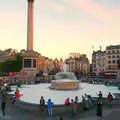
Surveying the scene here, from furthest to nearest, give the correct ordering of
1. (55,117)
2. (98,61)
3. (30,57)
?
(98,61)
(30,57)
(55,117)

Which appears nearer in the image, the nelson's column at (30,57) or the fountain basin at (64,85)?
the fountain basin at (64,85)

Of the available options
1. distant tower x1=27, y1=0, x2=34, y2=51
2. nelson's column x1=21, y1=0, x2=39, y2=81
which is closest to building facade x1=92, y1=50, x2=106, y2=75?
distant tower x1=27, y1=0, x2=34, y2=51

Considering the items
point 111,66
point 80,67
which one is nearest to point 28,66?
point 111,66

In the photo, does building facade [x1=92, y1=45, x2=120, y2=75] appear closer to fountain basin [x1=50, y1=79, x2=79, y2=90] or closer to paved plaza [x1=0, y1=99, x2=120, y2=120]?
fountain basin [x1=50, y1=79, x2=79, y2=90]

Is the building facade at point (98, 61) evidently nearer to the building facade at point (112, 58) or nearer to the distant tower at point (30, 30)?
the building facade at point (112, 58)

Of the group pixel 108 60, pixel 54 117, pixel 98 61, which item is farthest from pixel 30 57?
pixel 98 61

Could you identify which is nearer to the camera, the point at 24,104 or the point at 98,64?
the point at 24,104

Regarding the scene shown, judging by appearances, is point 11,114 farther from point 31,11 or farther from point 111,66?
point 111,66

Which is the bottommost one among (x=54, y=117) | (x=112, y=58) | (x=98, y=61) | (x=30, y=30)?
(x=54, y=117)

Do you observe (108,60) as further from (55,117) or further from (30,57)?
(55,117)

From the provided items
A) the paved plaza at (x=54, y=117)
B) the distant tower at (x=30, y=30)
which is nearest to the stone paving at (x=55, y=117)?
the paved plaza at (x=54, y=117)

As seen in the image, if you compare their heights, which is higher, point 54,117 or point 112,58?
point 112,58

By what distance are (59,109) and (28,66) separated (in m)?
62.2

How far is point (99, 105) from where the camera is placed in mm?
16844
